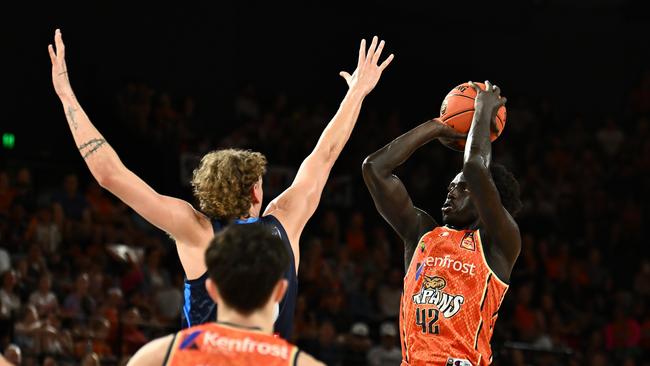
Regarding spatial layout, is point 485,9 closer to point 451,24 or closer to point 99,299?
point 451,24

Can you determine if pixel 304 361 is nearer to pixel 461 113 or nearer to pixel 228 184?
pixel 228 184

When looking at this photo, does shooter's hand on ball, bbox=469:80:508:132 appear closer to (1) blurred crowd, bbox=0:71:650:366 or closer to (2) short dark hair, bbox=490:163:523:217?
(2) short dark hair, bbox=490:163:523:217

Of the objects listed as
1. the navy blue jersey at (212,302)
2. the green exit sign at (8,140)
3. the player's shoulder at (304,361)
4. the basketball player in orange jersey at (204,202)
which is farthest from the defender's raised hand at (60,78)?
the green exit sign at (8,140)

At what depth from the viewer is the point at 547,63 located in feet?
69.3

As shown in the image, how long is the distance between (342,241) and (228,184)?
1072 centimetres

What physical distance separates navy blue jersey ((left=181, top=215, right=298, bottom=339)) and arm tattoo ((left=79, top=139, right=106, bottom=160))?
0.59 m

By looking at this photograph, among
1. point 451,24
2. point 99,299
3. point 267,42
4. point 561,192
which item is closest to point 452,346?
point 99,299

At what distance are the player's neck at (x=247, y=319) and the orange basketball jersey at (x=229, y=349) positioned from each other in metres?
0.02

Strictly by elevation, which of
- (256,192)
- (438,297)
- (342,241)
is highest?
(342,241)

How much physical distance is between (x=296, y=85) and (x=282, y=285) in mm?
16029

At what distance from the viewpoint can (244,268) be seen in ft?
10.9

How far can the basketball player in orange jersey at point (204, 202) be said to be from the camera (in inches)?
176

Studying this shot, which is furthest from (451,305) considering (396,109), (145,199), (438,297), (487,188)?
(396,109)

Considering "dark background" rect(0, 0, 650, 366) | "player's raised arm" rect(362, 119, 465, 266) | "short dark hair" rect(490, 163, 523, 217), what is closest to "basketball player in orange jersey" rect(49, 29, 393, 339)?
"player's raised arm" rect(362, 119, 465, 266)
